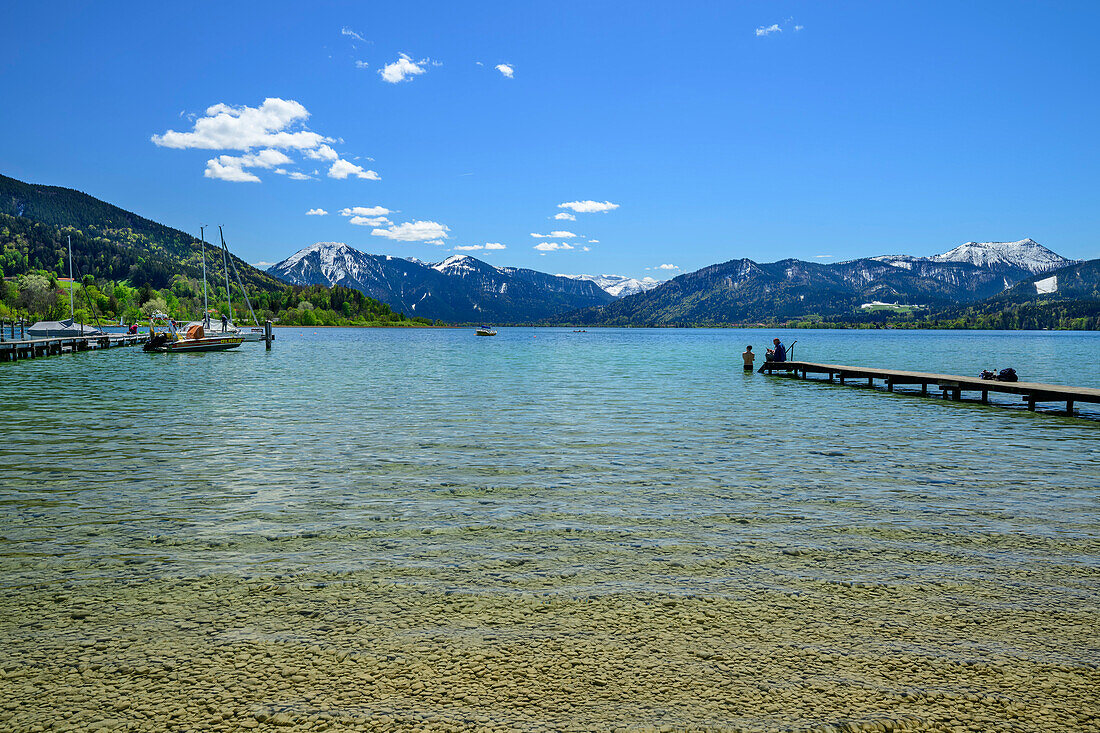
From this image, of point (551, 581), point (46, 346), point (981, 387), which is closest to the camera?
point (551, 581)

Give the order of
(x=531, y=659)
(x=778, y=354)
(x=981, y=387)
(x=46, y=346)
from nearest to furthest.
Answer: (x=531, y=659), (x=981, y=387), (x=778, y=354), (x=46, y=346)

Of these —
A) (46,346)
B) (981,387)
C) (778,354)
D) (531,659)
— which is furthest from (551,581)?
(46,346)

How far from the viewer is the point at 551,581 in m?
8.91

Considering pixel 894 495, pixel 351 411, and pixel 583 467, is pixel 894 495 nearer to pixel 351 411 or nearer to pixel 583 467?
pixel 583 467

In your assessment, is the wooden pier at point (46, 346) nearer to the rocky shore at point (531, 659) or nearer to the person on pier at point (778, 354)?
the person on pier at point (778, 354)

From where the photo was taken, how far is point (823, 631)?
7.22 m

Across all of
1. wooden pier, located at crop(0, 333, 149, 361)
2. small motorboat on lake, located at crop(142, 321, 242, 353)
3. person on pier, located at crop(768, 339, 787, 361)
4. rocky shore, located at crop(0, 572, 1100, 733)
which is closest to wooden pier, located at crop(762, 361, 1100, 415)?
person on pier, located at crop(768, 339, 787, 361)

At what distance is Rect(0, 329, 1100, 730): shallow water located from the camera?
19.1 feet

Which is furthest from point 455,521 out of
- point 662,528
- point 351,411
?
point 351,411

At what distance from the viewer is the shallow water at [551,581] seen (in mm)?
5828

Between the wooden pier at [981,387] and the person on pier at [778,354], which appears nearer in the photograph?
the wooden pier at [981,387]

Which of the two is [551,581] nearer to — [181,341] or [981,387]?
[981,387]

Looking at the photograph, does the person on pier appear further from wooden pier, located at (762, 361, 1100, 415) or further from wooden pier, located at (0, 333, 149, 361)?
wooden pier, located at (0, 333, 149, 361)

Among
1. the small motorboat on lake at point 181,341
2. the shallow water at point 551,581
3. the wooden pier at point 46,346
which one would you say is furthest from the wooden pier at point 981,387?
the wooden pier at point 46,346
